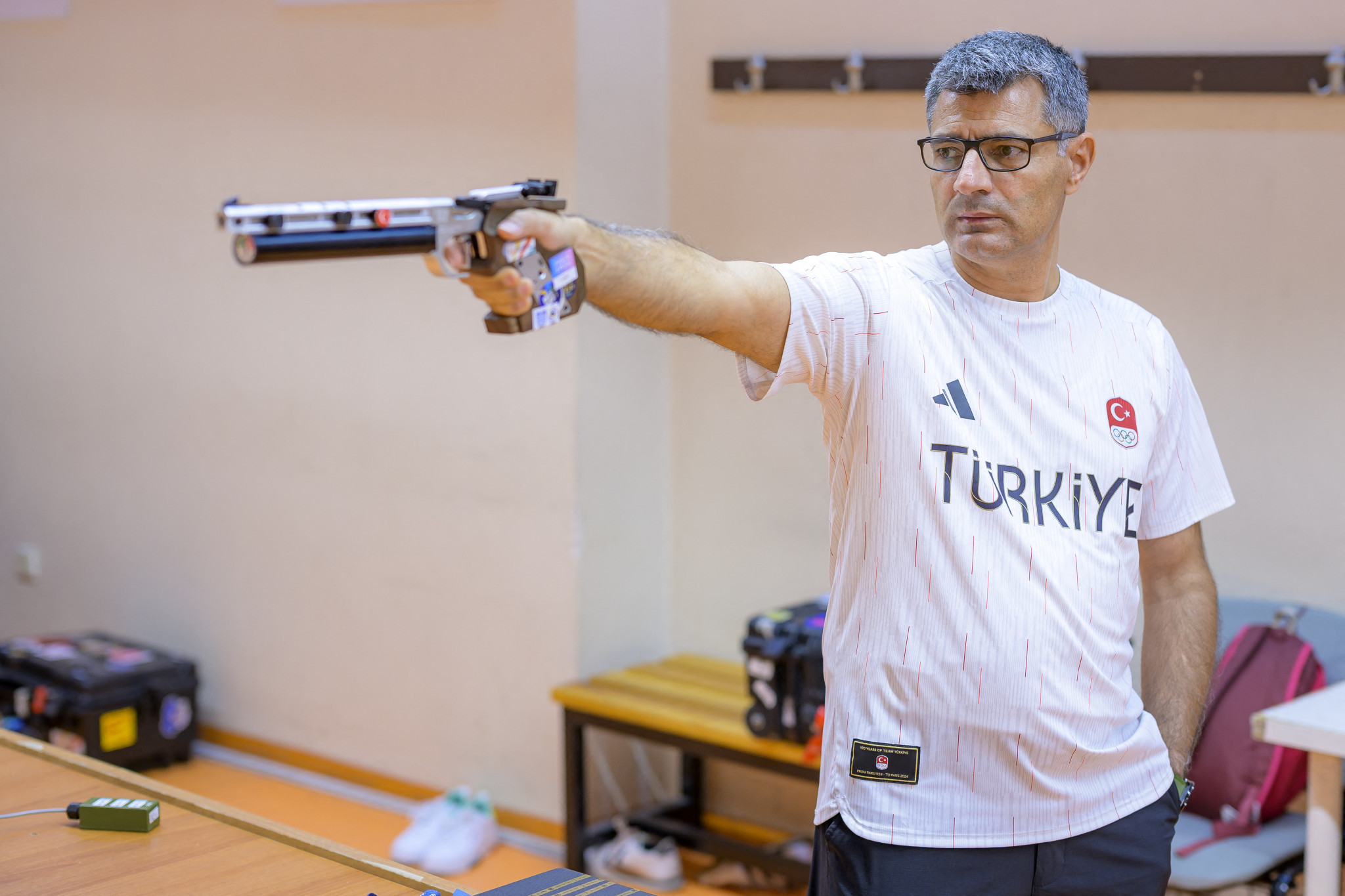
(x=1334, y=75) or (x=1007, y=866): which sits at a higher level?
(x=1334, y=75)

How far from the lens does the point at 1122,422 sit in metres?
1.78

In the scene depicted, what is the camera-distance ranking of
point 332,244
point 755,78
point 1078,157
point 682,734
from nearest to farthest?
1. point 332,244
2. point 1078,157
3. point 682,734
4. point 755,78

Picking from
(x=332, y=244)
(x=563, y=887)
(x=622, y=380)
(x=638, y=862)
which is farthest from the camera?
(x=622, y=380)

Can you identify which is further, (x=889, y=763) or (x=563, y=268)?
(x=889, y=763)

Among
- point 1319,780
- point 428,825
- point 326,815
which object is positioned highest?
point 1319,780

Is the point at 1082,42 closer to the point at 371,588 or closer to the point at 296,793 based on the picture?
the point at 371,588

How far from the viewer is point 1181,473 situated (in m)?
1.91

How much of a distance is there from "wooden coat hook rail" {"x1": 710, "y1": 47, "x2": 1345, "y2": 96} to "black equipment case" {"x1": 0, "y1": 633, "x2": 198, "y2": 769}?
2.79 m

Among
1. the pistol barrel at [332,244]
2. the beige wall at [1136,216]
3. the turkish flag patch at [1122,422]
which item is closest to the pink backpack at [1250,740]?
the beige wall at [1136,216]

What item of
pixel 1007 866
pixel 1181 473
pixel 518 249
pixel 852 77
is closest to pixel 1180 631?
pixel 1181 473

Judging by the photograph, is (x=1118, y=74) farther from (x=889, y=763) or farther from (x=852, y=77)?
(x=889, y=763)

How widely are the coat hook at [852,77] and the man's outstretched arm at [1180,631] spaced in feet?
6.50

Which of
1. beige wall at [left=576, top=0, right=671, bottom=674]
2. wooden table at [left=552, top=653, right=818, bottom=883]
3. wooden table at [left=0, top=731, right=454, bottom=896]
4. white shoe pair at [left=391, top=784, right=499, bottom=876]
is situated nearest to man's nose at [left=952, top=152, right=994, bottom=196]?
wooden table at [left=0, top=731, right=454, bottom=896]

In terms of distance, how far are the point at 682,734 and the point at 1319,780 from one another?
5.27ft
